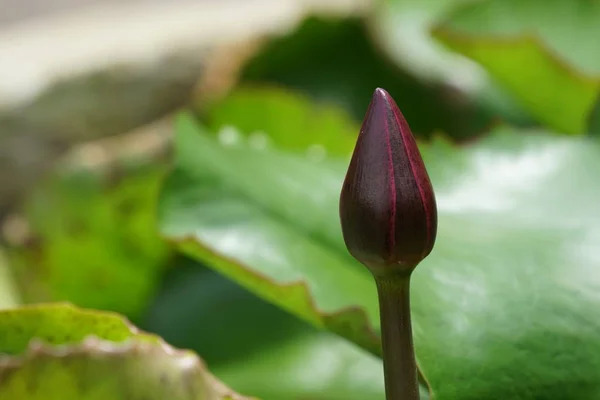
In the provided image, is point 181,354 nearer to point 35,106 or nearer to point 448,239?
point 448,239

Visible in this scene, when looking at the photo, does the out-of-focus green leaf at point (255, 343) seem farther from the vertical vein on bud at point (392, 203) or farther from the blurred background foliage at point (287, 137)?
the vertical vein on bud at point (392, 203)

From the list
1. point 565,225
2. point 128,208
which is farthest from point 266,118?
point 565,225

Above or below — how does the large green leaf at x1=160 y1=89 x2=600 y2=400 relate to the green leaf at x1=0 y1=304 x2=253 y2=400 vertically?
above

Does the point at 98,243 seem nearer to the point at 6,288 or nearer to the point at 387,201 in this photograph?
the point at 6,288

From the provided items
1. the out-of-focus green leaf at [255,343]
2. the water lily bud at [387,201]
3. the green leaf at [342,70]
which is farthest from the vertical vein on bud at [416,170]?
the green leaf at [342,70]

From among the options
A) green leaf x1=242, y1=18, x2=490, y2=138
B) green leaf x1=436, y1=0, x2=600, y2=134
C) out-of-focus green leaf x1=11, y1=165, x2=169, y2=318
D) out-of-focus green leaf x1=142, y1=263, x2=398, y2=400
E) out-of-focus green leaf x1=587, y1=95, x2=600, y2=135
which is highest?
green leaf x1=242, y1=18, x2=490, y2=138

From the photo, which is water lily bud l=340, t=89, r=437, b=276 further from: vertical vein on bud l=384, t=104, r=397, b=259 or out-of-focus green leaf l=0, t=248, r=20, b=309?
out-of-focus green leaf l=0, t=248, r=20, b=309

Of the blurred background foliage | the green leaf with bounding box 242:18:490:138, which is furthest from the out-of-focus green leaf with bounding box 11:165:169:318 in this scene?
the green leaf with bounding box 242:18:490:138
